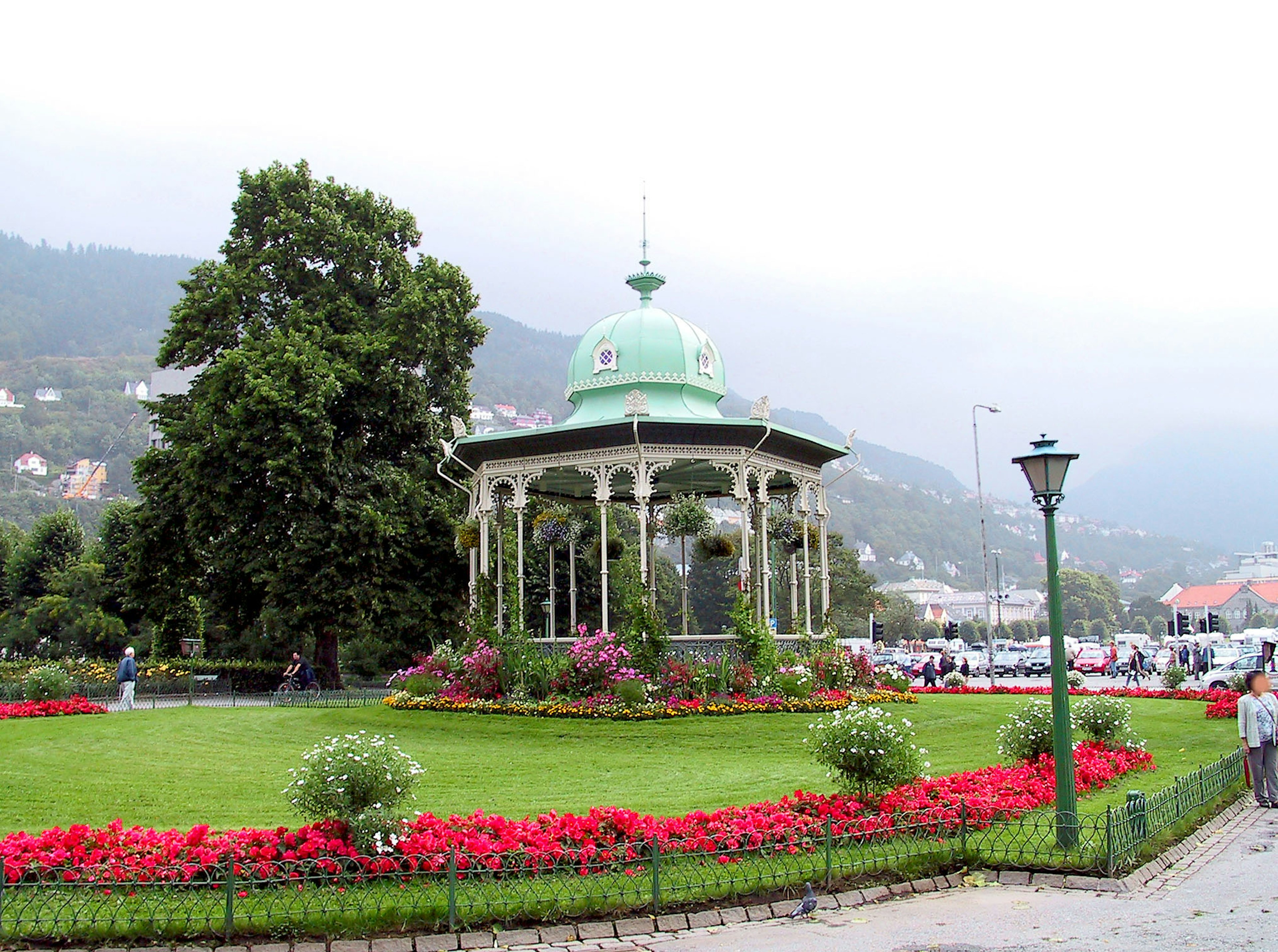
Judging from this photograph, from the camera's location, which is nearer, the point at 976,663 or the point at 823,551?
the point at 823,551

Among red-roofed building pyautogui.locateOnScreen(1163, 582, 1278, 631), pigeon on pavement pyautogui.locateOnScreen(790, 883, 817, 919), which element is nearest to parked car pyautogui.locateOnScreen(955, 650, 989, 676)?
pigeon on pavement pyautogui.locateOnScreen(790, 883, 817, 919)

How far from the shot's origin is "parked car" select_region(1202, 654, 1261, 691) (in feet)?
119

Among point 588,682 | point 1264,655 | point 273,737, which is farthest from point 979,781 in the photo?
point 1264,655

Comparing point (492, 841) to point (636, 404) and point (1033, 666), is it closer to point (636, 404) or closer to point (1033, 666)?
point (636, 404)

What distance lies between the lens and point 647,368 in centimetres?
2455

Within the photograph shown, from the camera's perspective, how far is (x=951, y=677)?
3562cm

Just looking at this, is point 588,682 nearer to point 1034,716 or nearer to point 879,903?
point 1034,716

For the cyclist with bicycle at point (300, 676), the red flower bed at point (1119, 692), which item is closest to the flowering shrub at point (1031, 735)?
the red flower bed at point (1119, 692)

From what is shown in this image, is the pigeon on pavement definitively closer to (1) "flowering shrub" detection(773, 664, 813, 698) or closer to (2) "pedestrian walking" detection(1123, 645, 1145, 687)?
(1) "flowering shrub" detection(773, 664, 813, 698)

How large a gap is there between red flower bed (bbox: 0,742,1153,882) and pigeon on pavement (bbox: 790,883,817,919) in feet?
1.97

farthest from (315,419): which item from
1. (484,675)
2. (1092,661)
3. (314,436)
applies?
(1092,661)

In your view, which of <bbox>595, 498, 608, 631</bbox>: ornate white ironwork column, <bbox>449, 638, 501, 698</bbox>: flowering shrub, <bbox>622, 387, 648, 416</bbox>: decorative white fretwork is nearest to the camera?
<bbox>595, 498, 608, 631</bbox>: ornate white ironwork column

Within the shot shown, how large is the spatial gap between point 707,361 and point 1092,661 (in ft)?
127

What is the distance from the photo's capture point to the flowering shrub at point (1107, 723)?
15.0m
